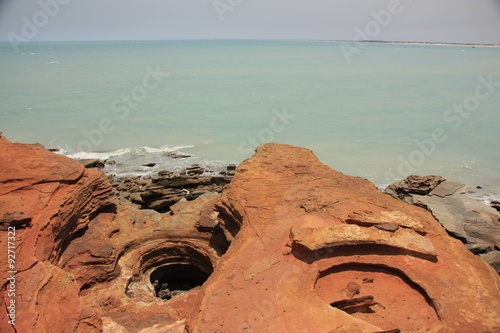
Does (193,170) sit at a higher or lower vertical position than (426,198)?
higher

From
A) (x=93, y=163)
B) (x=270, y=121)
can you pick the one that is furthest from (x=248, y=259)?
(x=270, y=121)

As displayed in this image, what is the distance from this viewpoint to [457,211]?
11250 millimetres

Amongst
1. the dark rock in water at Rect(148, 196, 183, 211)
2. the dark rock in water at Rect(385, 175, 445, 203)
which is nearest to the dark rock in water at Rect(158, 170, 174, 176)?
the dark rock in water at Rect(148, 196, 183, 211)

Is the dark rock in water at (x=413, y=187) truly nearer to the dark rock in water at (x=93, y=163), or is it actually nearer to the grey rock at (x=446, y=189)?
the grey rock at (x=446, y=189)

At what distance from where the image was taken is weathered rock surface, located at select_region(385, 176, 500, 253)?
376 inches

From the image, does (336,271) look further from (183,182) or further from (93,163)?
(93,163)

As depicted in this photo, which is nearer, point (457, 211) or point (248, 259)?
point (248, 259)

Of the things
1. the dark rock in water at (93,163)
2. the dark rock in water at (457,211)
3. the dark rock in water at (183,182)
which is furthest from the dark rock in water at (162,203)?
the dark rock in water at (457,211)

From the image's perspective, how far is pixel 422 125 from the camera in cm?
2338

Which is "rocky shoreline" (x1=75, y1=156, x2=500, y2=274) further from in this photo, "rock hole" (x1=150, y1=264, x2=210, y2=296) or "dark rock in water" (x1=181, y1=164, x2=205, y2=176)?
"rock hole" (x1=150, y1=264, x2=210, y2=296)

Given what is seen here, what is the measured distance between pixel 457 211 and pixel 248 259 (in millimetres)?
8339

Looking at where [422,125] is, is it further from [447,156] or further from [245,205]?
[245,205]

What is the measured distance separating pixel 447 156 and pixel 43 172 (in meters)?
17.6

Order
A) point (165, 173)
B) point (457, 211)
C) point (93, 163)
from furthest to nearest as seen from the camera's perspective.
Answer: point (93, 163)
point (165, 173)
point (457, 211)
